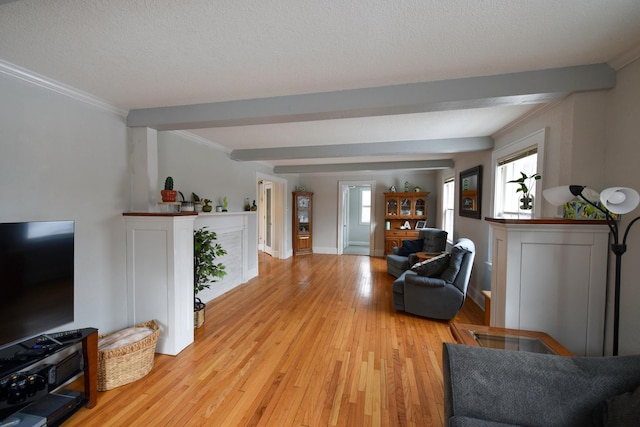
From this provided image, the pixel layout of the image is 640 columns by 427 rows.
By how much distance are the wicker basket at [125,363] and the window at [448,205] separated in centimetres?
519

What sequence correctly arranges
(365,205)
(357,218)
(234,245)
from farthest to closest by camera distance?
(357,218) → (365,205) → (234,245)

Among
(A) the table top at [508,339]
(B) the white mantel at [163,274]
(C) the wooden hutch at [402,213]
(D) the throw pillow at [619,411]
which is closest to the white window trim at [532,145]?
(A) the table top at [508,339]

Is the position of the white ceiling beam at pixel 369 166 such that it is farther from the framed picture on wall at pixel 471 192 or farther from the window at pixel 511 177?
the window at pixel 511 177

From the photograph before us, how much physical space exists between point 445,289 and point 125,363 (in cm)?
317

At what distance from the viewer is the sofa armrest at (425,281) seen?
10.5 ft

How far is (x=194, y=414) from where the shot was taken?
1777mm

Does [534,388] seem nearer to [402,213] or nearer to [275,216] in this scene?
[402,213]

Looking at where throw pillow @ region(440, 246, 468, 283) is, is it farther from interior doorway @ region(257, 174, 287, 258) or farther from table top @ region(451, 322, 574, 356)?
interior doorway @ region(257, 174, 287, 258)

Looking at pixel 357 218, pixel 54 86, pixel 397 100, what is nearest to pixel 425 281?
pixel 397 100

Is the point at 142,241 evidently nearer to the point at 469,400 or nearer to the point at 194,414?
the point at 194,414

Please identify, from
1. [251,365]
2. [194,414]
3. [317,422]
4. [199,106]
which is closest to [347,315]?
[251,365]

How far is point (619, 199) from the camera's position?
1.32 metres

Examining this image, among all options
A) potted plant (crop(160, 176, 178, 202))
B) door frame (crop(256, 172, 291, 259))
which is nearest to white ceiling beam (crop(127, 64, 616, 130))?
potted plant (crop(160, 176, 178, 202))

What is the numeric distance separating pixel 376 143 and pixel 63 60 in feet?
10.6
